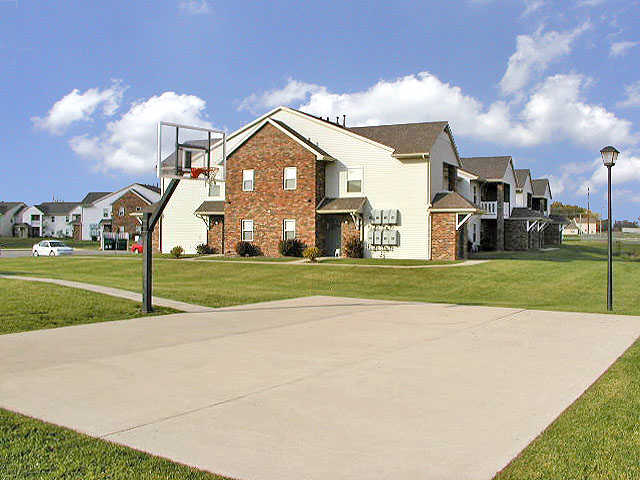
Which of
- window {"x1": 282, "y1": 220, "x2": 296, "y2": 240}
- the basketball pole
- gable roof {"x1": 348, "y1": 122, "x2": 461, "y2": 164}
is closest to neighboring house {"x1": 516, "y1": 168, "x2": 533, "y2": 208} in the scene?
gable roof {"x1": 348, "y1": 122, "x2": 461, "y2": 164}

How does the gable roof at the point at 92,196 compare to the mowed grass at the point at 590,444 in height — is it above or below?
above

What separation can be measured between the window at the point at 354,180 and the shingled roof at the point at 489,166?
1500 cm

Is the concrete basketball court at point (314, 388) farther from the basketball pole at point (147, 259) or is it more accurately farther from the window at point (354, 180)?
the window at point (354, 180)

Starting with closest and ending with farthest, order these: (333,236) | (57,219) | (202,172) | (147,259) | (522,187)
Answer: (147,259) → (202,172) → (333,236) → (522,187) → (57,219)

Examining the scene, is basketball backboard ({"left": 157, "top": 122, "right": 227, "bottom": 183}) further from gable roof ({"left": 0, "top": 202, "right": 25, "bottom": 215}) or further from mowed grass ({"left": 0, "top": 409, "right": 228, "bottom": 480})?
gable roof ({"left": 0, "top": 202, "right": 25, "bottom": 215})

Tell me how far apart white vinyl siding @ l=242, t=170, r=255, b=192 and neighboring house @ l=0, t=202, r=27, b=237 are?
3602 inches

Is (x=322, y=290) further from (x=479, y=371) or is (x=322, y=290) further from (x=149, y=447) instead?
(x=149, y=447)

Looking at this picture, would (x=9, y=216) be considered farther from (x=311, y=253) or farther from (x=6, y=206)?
(x=311, y=253)

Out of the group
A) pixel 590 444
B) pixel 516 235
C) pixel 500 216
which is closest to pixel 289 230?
pixel 500 216

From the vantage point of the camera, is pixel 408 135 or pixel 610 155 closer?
pixel 610 155

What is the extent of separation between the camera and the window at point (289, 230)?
114 feet

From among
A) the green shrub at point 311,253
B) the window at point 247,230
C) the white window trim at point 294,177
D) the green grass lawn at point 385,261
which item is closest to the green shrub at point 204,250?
the window at point 247,230

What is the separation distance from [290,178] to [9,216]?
319ft

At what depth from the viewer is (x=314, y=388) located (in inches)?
288
